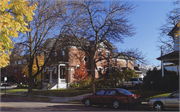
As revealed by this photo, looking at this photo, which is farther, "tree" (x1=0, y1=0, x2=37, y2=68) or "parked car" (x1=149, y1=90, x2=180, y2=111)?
"parked car" (x1=149, y1=90, x2=180, y2=111)

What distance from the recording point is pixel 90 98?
14.4 m

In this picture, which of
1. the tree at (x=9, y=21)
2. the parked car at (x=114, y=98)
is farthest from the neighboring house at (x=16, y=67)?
the tree at (x=9, y=21)

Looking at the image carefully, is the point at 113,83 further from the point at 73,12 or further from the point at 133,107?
the point at 133,107

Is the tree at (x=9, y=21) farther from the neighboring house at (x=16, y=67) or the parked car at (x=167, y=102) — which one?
the neighboring house at (x=16, y=67)

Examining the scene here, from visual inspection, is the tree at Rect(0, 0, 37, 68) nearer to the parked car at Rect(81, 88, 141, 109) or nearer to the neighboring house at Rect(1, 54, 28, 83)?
the parked car at Rect(81, 88, 141, 109)

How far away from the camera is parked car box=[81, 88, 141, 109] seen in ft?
41.6

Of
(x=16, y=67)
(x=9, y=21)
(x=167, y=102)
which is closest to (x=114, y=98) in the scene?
(x=167, y=102)

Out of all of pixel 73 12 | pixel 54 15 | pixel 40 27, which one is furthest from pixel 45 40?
pixel 73 12

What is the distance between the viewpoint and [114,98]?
13141mm

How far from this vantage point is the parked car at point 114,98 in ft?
41.6

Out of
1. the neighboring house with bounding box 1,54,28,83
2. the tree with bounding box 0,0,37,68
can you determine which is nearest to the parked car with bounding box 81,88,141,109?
the tree with bounding box 0,0,37,68

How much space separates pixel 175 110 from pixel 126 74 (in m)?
19.4

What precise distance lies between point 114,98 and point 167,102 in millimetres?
3550

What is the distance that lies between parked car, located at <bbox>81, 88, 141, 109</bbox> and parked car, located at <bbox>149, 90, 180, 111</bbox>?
1333mm
